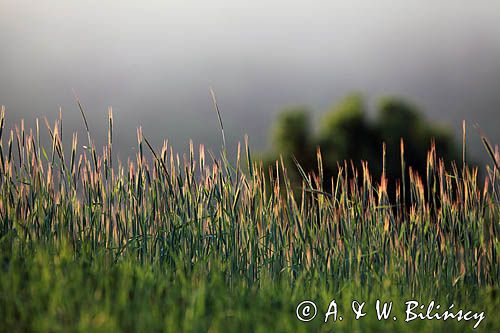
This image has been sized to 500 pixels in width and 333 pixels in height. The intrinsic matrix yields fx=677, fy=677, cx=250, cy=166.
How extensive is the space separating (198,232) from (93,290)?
86 centimetres

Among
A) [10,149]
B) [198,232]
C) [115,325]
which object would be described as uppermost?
[10,149]

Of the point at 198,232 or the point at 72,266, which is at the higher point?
the point at 198,232

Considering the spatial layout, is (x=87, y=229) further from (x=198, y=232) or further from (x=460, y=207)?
(x=460, y=207)

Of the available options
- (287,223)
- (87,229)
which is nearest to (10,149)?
(87,229)

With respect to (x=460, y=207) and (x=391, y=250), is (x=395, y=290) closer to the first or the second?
(x=391, y=250)

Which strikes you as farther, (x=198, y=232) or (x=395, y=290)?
(x=198, y=232)

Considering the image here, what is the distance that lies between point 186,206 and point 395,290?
1.24 m

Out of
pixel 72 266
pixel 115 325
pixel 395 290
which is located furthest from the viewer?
pixel 395 290

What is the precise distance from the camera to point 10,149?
12.9 feet

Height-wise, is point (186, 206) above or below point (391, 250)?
above

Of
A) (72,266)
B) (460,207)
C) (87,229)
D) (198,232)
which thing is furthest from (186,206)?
(460,207)

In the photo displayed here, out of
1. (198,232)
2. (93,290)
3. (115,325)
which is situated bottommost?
(115,325)

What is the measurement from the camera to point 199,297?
2.85 metres

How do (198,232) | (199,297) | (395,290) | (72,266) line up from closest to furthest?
(199,297) → (72,266) → (395,290) → (198,232)
